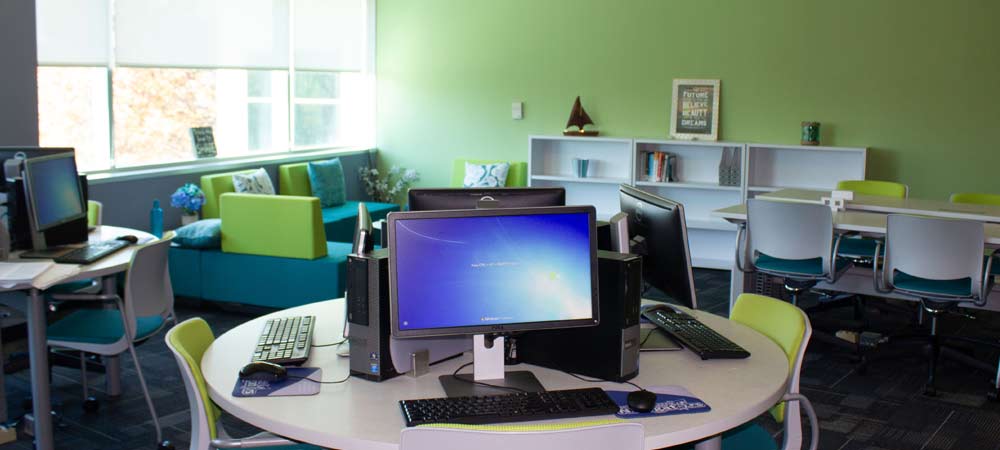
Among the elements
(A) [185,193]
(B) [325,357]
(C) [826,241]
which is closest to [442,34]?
(A) [185,193]

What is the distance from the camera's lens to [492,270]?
8.29 ft

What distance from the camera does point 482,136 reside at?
916 cm

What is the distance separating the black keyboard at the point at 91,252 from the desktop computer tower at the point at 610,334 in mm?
2421

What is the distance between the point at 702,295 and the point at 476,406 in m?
5.05

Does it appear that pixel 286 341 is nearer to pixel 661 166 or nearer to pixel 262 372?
pixel 262 372

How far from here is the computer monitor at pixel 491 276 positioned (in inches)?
97.2

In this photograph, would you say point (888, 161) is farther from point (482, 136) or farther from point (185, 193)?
point (185, 193)

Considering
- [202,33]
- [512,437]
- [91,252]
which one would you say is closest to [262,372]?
[512,437]

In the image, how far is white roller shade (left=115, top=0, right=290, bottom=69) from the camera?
6.84 metres

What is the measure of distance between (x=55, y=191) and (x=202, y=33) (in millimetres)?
3322

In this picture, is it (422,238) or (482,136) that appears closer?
(422,238)

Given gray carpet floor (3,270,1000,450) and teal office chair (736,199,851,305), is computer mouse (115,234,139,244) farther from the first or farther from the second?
teal office chair (736,199,851,305)

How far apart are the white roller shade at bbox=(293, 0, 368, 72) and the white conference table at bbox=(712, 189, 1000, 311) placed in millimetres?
4496

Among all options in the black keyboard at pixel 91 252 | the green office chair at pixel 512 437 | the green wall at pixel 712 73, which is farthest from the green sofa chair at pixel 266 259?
the green office chair at pixel 512 437
